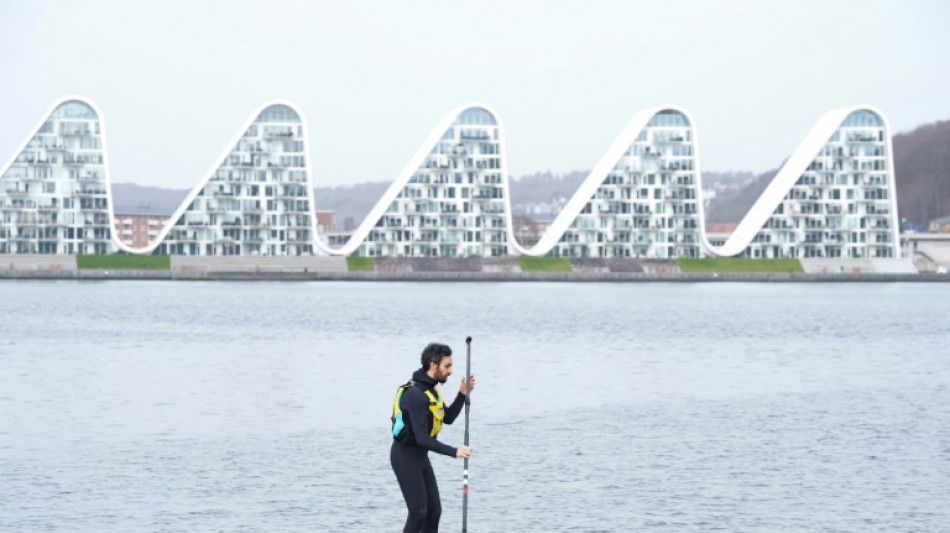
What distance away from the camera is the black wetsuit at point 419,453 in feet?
62.0

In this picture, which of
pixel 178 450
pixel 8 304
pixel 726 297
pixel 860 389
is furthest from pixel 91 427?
pixel 726 297

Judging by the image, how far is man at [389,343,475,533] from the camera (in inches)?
742

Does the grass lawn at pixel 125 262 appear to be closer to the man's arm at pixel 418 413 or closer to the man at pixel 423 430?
the man at pixel 423 430

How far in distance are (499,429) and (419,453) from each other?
19.5 meters

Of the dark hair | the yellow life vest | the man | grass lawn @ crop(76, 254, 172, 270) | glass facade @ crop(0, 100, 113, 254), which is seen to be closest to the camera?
the dark hair

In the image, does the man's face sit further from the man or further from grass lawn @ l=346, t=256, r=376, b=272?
grass lawn @ l=346, t=256, r=376, b=272

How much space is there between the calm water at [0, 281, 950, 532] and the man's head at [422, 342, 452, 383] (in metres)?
7.27

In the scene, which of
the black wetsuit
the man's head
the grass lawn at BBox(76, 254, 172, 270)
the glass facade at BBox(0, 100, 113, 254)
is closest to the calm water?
the black wetsuit

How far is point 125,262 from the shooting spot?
19162 centimetres

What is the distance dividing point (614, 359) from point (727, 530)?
4048 centimetres

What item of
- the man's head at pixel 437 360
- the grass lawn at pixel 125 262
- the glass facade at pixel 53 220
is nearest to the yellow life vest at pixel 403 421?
the man's head at pixel 437 360

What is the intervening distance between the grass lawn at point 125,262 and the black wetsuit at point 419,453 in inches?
6954

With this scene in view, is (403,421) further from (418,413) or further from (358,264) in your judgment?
(358,264)

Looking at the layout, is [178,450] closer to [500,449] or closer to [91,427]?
[91,427]
